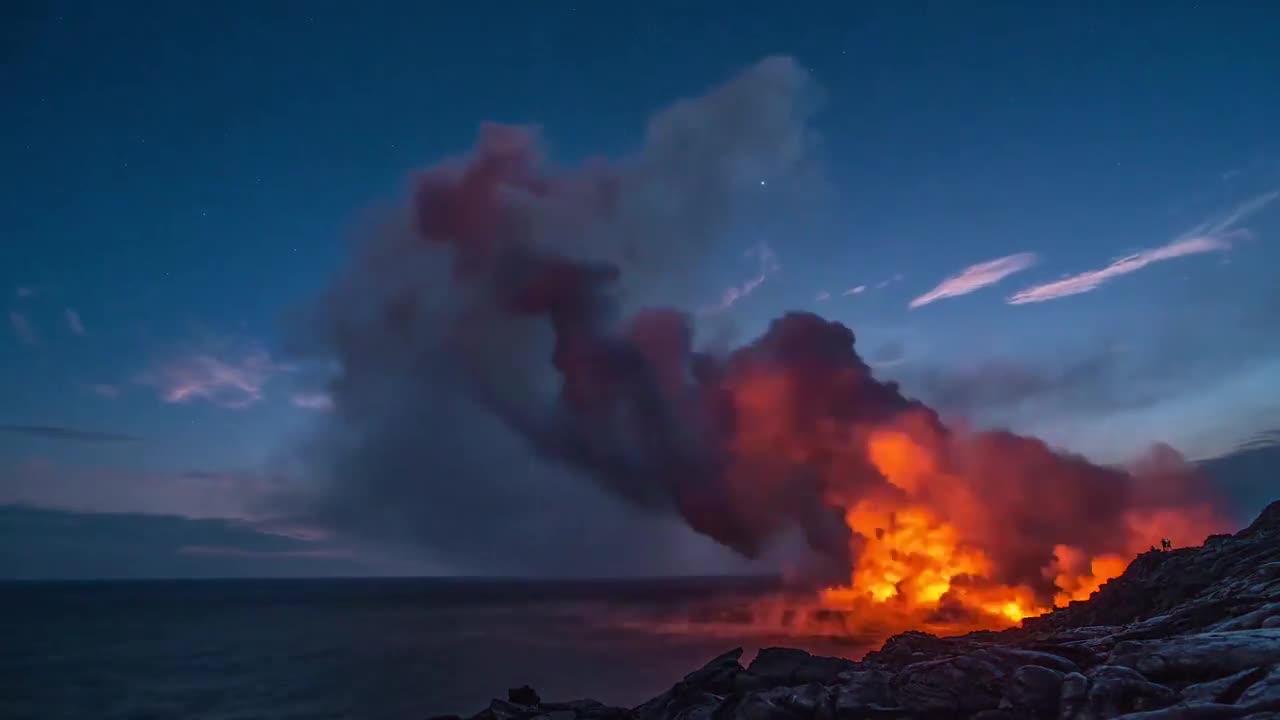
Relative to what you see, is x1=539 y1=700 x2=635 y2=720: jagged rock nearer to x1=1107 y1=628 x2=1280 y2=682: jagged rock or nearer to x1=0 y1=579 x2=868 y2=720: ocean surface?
x1=1107 y1=628 x2=1280 y2=682: jagged rock

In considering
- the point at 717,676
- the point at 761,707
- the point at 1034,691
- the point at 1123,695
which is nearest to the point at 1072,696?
the point at 1034,691

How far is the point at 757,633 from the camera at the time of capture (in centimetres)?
12169

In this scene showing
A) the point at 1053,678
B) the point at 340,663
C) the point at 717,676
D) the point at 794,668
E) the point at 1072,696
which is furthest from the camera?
the point at 340,663

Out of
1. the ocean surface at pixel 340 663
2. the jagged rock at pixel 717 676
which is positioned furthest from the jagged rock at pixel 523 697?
the ocean surface at pixel 340 663

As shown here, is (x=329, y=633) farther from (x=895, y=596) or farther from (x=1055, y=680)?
(x=1055, y=680)

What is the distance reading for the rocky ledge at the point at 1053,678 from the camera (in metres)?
23.2

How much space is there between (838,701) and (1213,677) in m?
13.1

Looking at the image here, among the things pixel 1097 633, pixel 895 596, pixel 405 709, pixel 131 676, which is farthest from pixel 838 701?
pixel 131 676

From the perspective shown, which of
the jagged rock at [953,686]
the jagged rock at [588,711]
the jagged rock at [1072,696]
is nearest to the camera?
the jagged rock at [1072,696]

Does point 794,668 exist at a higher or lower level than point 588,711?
higher

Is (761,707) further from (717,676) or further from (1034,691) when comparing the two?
(1034,691)

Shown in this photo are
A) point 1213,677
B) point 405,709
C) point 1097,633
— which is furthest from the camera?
point 405,709

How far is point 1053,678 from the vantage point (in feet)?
87.1

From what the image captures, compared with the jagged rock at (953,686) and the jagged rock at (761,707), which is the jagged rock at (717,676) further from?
the jagged rock at (953,686)
